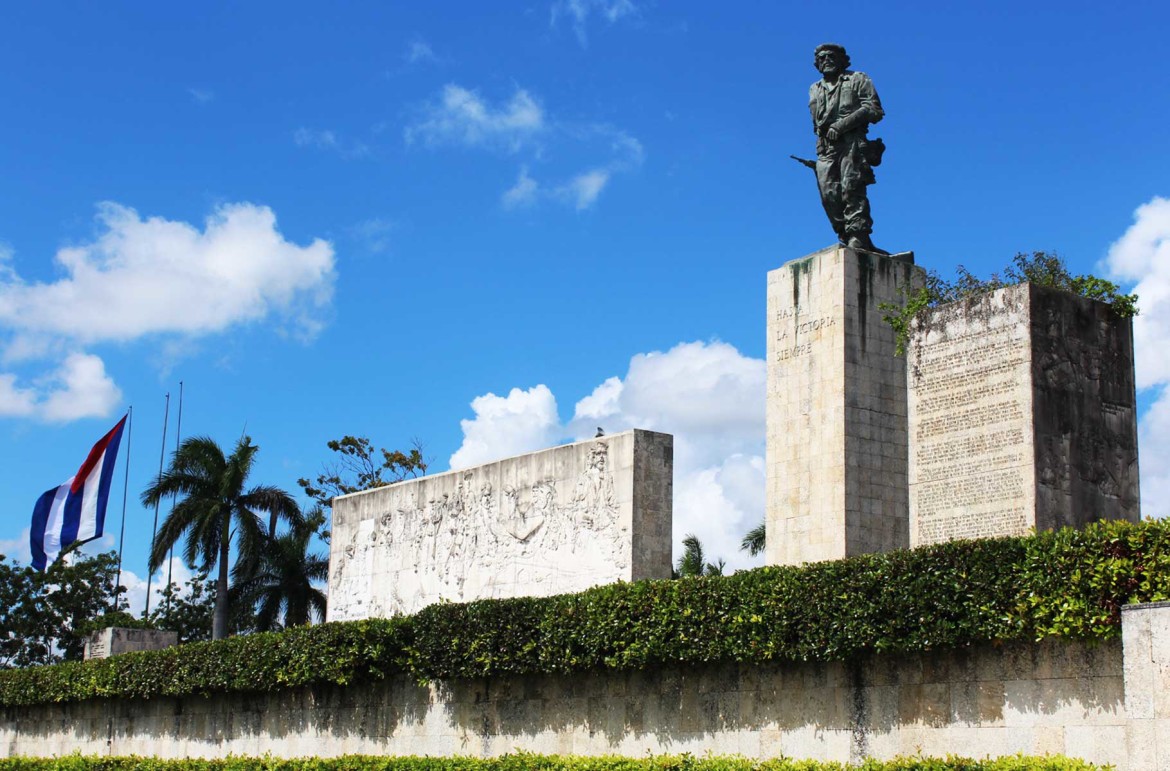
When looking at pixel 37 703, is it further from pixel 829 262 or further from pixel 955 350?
pixel 955 350

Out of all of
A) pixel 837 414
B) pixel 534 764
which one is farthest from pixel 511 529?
pixel 837 414

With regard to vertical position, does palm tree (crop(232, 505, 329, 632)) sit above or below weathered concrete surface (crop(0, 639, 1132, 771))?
above

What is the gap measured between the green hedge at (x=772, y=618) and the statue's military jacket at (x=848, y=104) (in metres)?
6.61

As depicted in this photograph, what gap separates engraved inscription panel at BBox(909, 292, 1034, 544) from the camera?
13344mm


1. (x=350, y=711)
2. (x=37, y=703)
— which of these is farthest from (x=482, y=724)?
(x=37, y=703)

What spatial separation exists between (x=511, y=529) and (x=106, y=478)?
38.9ft

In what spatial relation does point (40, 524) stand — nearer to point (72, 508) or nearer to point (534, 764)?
point (72, 508)

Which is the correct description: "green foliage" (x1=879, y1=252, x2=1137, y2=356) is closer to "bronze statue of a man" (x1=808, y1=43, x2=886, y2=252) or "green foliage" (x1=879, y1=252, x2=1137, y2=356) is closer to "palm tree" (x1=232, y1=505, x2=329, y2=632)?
"bronze statue of a man" (x1=808, y1=43, x2=886, y2=252)

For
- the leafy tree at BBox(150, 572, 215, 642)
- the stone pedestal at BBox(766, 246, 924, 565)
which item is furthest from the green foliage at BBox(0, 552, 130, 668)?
the stone pedestal at BBox(766, 246, 924, 565)

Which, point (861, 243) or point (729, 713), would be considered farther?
point (861, 243)

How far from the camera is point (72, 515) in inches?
1099

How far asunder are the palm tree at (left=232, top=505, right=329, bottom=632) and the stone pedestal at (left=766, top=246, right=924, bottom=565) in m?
18.9

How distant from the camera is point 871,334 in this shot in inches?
669

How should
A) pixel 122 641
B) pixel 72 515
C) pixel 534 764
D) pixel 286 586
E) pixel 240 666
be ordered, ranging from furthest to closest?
pixel 286 586, pixel 72 515, pixel 122 641, pixel 240 666, pixel 534 764
